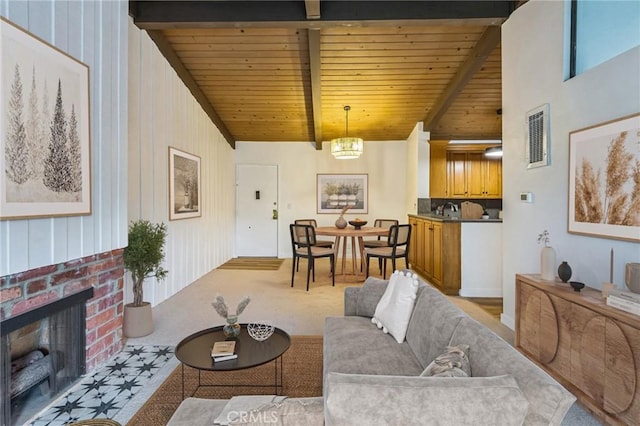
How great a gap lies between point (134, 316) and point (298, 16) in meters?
3.37

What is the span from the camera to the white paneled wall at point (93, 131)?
66.0 inches

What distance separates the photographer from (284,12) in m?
3.54

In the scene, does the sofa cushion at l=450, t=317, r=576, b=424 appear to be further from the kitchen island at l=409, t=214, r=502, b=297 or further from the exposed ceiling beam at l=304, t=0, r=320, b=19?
the exposed ceiling beam at l=304, t=0, r=320, b=19

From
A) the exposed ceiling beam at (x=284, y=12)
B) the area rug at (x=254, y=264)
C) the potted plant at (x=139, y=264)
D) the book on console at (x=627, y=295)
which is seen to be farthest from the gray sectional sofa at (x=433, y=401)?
the area rug at (x=254, y=264)

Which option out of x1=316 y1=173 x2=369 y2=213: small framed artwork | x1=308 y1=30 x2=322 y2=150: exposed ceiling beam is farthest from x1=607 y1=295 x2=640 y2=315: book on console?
x1=316 y1=173 x2=369 y2=213: small framed artwork

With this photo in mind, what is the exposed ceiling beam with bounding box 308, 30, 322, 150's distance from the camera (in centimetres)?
384

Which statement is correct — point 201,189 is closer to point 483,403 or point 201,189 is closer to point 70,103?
point 70,103

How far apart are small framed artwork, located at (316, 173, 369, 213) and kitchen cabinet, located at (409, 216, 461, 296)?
1.98 metres

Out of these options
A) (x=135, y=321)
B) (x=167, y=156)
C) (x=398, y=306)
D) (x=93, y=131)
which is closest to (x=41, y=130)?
(x=93, y=131)

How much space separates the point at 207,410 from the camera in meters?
1.19

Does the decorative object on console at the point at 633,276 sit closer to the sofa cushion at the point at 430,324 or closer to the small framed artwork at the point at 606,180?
the small framed artwork at the point at 606,180

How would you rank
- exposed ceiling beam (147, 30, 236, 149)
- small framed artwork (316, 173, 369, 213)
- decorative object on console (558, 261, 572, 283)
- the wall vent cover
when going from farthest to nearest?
small framed artwork (316, 173, 369, 213), exposed ceiling beam (147, 30, 236, 149), the wall vent cover, decorative object on console (558, 261, 572, 283)

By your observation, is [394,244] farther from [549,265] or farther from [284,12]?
[284,12]

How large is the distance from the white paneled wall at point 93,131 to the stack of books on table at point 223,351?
104 cm
